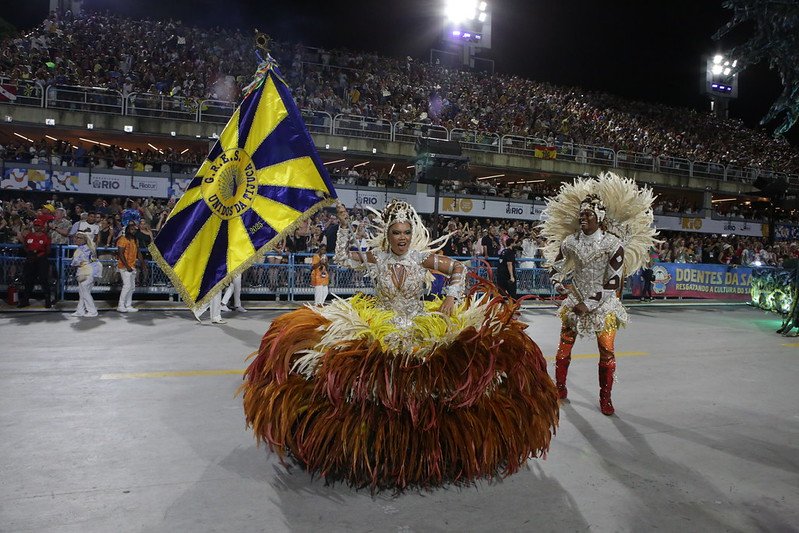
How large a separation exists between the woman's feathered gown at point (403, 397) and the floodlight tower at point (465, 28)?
4312 centimetres

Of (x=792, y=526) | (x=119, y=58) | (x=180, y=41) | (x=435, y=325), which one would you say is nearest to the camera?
(x=792, y=526)

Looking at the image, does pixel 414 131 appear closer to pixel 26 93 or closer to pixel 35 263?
pixel 26 93

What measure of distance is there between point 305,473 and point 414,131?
69.8 ft

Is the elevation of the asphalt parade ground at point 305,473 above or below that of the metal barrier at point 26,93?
below

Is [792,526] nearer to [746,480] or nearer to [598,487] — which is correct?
[746,480]

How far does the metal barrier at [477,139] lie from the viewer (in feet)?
81.4

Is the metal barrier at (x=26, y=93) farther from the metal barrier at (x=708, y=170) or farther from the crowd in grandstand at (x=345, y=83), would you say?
the metal barrier at (x=708, y=170)

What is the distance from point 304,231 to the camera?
1416 centimetres

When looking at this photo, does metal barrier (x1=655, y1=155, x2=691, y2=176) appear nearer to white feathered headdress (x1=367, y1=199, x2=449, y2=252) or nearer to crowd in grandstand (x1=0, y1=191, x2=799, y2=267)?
crowd in grandstand (x1=0, y1=191, x2=799, y2=267)

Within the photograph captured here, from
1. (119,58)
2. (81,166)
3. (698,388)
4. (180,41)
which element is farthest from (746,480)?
(180,41)

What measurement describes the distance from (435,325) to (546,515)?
140 cm

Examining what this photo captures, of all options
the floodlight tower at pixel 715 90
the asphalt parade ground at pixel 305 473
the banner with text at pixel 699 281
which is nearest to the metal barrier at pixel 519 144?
the banner with text at pixel 699 281

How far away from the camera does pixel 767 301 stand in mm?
16188

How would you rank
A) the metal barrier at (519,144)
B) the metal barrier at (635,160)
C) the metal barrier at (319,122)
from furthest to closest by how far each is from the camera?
the metal barrier at (635,160)
the metal barrier at (519,144)
the metal barrier at (319,122)
